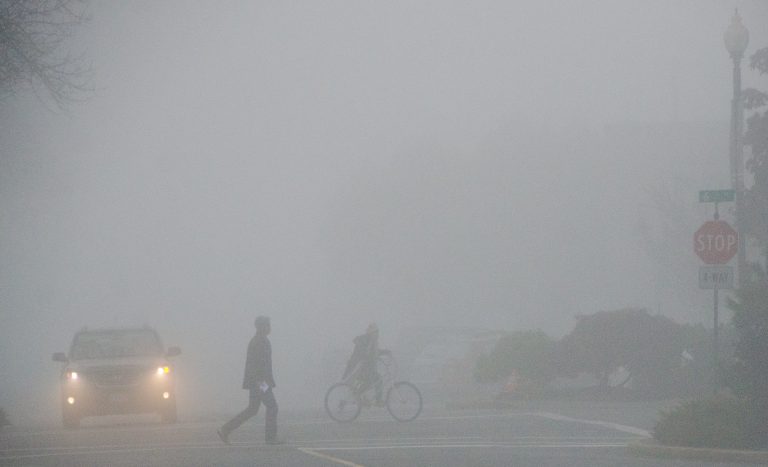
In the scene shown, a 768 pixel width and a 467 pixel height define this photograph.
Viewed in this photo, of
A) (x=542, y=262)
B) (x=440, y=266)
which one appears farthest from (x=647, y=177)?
(x=440, y=266)

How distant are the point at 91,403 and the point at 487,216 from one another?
53.7 m

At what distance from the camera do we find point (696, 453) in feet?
58.5

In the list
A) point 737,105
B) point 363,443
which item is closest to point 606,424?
point 363,443

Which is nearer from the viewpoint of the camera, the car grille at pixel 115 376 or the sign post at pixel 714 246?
the sign post at pixel 714 246

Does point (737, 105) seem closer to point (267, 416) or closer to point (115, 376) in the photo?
point (267, 416)

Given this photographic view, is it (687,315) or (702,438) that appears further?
(687,315)

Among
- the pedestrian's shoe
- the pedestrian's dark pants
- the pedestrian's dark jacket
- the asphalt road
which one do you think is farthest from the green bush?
the pedestrian's shoe

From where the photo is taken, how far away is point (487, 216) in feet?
259

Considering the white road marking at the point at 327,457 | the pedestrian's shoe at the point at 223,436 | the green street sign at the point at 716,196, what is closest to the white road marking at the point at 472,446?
the white road marking at the point at 327,457

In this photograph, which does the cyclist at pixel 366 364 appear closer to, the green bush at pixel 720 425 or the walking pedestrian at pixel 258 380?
the walking pedestrian at pixel 258 380

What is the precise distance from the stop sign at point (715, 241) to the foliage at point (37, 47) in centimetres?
1038

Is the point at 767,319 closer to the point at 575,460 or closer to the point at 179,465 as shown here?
the point at 575,460

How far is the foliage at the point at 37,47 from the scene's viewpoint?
1978 centimetres

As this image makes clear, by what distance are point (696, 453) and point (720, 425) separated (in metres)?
0.50
